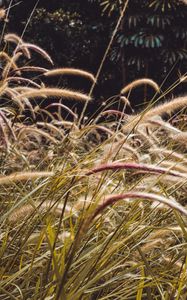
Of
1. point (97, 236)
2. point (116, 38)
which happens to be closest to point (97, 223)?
point (97, 236)

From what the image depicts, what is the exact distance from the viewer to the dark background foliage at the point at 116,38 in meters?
8.74

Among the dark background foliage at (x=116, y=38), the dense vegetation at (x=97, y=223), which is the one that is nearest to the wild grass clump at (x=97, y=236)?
the dense vegetation at (x=97, y=223)

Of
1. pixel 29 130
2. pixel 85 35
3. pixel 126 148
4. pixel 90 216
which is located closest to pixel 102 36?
pixel 85 35

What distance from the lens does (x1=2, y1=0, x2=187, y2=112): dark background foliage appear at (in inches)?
344

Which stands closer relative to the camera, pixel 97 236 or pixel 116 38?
pixel 97 236

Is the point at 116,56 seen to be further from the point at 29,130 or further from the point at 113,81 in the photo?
the point at 29,130

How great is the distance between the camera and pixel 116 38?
935 cm

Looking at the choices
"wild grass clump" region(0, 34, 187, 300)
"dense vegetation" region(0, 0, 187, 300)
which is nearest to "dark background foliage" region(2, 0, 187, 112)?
"dense vegetation" region(0, 0, 187, 300)

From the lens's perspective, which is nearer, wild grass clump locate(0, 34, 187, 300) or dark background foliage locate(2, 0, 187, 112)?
wild grass clump locate(0, 34, 187, 300)

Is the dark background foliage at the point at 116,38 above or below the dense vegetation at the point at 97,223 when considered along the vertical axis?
below

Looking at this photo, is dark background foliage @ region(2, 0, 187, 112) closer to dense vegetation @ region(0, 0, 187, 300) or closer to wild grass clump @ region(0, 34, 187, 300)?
dense vegetation @ region(0, 0, 187, 300)

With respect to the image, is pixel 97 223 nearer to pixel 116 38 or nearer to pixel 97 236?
pixel 97 236

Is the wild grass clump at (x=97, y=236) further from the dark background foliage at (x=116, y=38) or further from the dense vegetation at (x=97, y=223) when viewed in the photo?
Result: the dark background foliage at (x=116, y=38)

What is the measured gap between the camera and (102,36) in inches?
384
